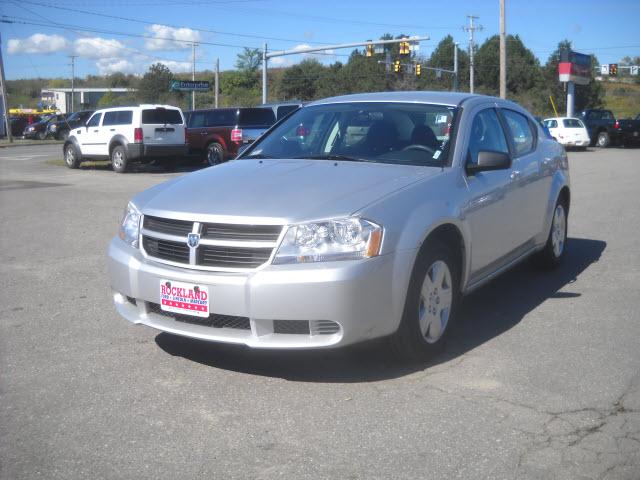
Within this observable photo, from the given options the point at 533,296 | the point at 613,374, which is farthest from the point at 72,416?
the point at 533,296

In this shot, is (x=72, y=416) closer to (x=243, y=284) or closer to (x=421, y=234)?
(x=243, y=284)

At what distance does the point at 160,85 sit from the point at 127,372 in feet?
266

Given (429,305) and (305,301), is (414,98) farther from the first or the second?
(305,301)

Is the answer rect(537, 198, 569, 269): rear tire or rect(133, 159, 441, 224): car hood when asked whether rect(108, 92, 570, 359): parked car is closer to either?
rect(133, 159, 441, 224): car hood

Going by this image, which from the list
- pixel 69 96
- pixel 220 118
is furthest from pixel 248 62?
pixel 220 118

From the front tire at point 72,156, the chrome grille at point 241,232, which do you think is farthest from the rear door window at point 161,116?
the chrome grille at point 241,232

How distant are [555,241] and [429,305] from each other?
3.11 meters

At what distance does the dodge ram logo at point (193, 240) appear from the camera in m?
4.27

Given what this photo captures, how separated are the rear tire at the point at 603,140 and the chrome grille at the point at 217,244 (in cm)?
3723

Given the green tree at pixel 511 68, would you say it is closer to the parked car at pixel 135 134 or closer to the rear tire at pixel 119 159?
the parked car at pixel 135 134

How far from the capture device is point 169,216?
4.44 metres

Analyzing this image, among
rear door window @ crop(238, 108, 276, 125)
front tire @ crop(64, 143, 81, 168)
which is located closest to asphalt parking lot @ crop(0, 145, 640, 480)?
rear door window @ crop(238, 108, 276, 125)

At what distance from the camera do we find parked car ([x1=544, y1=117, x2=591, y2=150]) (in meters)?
34.7

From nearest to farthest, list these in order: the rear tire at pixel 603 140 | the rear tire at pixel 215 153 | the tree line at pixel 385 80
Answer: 1. the rear tire at pixel 215 153
2. the rear tire at pixel 603 140
3. the tree line at pixel 385 80
